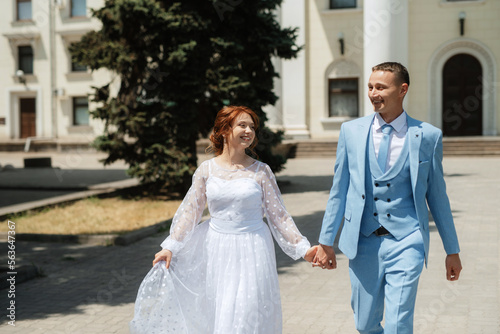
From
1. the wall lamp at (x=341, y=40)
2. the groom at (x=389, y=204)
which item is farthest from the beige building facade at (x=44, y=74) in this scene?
the groom at (x=389, y=204)

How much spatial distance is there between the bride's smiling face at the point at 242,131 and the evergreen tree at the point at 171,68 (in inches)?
388

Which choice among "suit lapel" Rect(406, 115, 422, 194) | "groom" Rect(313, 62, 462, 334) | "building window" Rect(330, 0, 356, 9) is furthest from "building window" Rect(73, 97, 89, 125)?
"suit lapel" Rect(406, 115, 422, 194)

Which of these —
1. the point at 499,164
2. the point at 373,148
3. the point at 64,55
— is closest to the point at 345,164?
the point at 373,148

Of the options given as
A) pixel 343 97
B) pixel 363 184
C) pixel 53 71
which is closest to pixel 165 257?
pixel 363 184

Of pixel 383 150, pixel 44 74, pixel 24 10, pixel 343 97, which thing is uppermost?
pixel 24 10

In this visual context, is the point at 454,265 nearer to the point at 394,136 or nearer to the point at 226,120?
the point at 394,136

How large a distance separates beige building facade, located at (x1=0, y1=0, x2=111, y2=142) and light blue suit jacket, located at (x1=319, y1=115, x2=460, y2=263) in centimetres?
3387

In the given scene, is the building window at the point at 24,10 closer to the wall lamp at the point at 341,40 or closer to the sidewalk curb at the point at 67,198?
the wall lamp at the point at 341,40

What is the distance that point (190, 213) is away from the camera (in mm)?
4535

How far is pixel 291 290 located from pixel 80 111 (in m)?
32.6

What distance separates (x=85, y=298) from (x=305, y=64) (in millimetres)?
25110

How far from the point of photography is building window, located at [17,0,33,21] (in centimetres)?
3862

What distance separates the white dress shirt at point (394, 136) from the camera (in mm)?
3930

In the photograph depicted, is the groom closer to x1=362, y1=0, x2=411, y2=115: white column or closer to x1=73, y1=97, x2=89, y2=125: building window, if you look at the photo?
x1=362, y1=0, x2=411, y2=115: white column
